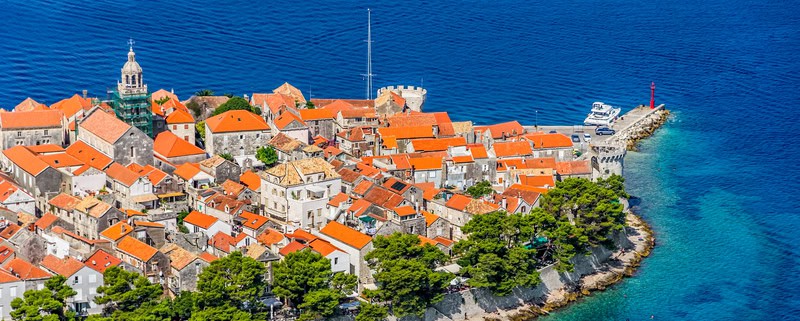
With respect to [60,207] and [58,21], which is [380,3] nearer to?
[58,21]

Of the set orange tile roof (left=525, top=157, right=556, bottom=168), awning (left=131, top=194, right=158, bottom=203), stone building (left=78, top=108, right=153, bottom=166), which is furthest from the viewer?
orange tile roof (left=525, top=157, right=556, bottom=168)

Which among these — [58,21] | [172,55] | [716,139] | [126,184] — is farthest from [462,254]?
[58,21]

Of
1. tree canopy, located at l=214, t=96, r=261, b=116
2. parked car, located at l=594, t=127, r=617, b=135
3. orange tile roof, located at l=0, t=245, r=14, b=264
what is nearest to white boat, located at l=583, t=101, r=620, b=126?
parked car, located at l=594, t=127, r=617, b=135

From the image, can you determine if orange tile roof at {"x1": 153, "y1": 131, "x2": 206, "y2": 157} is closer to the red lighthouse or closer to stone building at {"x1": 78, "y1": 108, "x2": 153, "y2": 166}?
stone building at {"x1": 78, "y1": 108, "x2": 153, "y2": 166}

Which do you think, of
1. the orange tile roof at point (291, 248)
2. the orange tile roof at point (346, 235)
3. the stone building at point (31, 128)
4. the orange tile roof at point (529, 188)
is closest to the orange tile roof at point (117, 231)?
the orange tile roof at point (291, 248)

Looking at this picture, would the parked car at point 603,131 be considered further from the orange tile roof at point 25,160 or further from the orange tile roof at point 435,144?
the orange tile roof at point 25,160

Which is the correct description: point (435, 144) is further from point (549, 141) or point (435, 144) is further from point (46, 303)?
point (46, 303)
